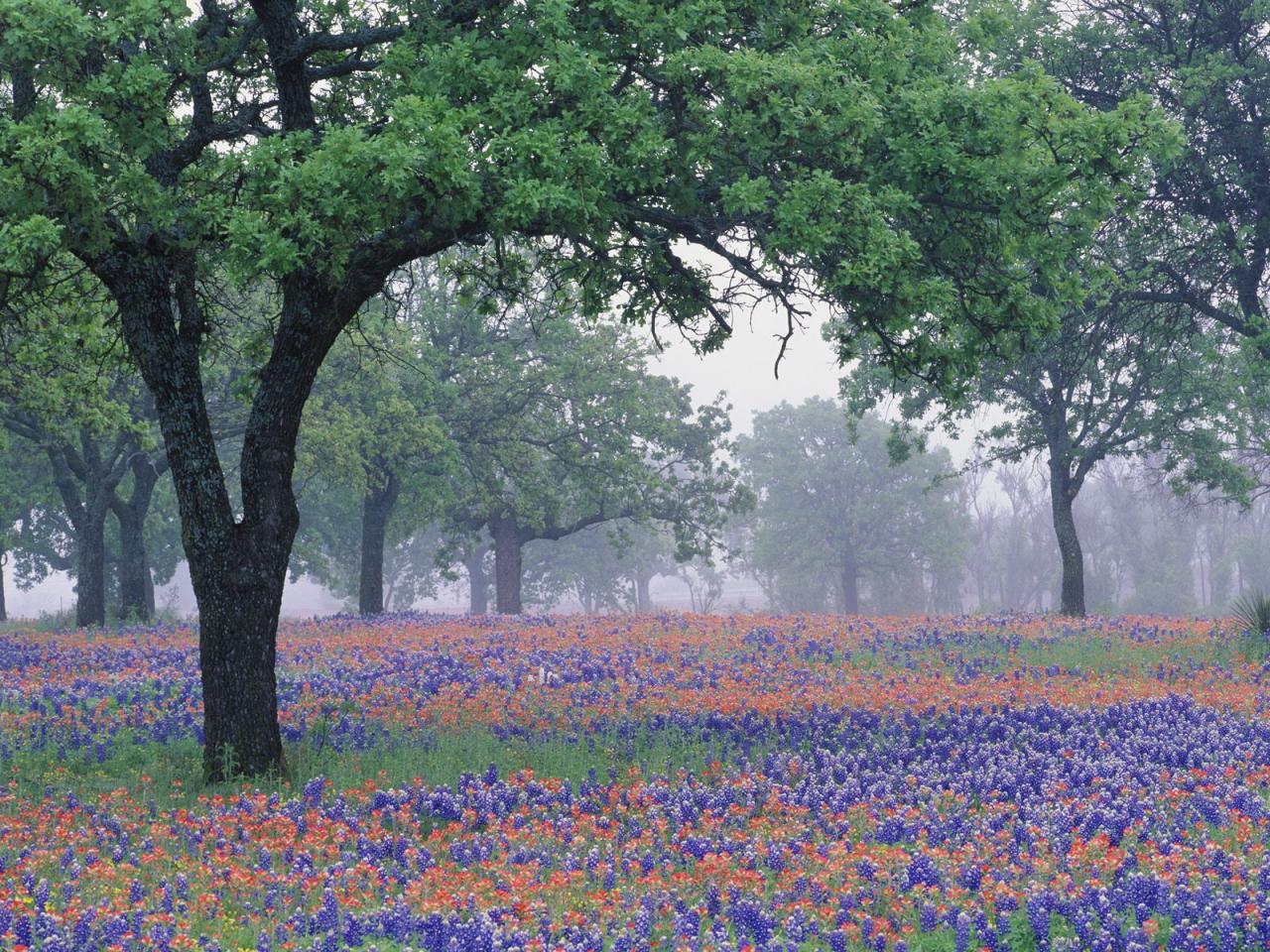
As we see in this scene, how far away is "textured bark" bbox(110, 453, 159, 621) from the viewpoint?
30.1 metres

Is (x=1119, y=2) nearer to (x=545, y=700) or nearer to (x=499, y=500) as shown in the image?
(x=545, y=700)

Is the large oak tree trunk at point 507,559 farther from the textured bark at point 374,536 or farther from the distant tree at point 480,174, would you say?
the distant tree at point 480,174

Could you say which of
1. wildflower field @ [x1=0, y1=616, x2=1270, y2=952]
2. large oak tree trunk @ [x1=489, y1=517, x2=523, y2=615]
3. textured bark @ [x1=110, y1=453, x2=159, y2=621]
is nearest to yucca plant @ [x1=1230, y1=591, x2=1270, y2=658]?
wildflower field @ [x1=0, y1=616, x2=1270, y2=952]

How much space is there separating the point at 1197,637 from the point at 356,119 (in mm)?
17078

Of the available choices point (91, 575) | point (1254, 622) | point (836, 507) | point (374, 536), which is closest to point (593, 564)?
point (836, 507)

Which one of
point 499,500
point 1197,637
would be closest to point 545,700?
point 1197,637

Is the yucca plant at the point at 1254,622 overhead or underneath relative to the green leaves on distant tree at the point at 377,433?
underneath

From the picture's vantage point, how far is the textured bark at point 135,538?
3008cm

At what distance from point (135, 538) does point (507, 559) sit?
43.3 feet

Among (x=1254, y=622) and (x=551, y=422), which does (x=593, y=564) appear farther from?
(x=1254, y=622)

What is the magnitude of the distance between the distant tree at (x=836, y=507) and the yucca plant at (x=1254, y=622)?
44850mm

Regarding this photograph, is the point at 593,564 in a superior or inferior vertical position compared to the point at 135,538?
inferior

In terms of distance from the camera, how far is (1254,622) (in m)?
21.0

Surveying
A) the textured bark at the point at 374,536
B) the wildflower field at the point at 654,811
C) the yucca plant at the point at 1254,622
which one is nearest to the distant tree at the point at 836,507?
the textured bark at the point at 374,536
